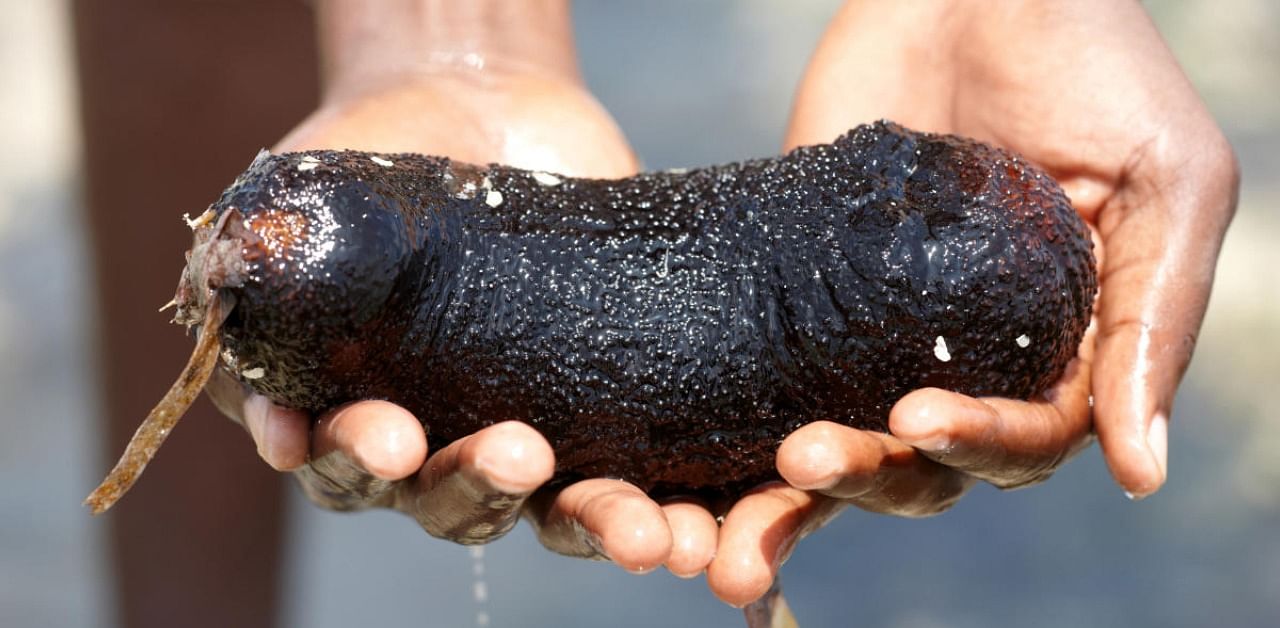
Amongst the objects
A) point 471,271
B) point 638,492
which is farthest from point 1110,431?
point 471,271

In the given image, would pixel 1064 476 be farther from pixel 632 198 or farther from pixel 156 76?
pixel 156 76

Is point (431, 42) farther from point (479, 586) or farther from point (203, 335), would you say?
point (479, 586)

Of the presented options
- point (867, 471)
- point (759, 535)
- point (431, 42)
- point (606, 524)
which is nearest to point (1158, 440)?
point (867, 471)

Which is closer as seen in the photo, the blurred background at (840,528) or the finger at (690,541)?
the finger at (690,541)

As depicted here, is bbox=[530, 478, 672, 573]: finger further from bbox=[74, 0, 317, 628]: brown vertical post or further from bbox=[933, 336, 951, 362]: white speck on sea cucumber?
bbox=[74, 0, 317, 628]: brown vertical post

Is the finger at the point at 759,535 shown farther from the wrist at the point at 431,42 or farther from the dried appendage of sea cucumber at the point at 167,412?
the wrist at the point at 431,42

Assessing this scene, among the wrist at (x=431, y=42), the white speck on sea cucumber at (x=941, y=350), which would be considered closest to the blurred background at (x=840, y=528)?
the wrist at (x=431, y=42)
